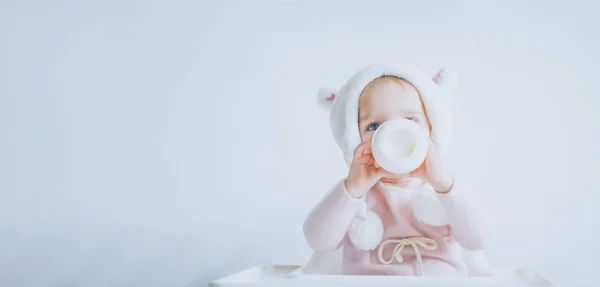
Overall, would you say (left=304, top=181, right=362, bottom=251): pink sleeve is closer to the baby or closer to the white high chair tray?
the baby

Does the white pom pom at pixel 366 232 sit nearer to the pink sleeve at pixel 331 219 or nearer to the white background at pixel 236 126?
the pink sleeve at pixel 331 219

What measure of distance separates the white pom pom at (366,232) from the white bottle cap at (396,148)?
0.49 feet

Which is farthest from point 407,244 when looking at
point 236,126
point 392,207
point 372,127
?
point 236,126

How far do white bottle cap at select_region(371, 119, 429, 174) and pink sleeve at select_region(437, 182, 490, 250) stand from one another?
0.09 meters

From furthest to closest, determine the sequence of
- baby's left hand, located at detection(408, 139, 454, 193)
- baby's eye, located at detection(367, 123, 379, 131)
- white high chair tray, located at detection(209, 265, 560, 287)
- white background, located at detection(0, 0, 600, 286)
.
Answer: white background, located at detection(0, 0, 600, 286), baby's eye, located at detection(367, 123, 379, 131), baby's left hand, located at detection(408, 139, 454, 193), white high chair tray, located at detection(209, 265, 560, 287)

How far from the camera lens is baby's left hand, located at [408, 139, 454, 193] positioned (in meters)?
0.89

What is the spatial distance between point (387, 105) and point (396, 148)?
0.13 meters

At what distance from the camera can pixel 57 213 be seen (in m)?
1.50

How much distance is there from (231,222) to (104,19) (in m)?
0.54

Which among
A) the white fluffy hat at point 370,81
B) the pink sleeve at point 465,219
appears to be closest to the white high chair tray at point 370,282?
the pink sleeve at point 465,219

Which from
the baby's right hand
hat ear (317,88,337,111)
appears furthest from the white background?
the baby's right hand

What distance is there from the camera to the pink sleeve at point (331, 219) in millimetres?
943

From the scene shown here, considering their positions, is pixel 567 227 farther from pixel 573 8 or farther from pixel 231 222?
pixel 231 222

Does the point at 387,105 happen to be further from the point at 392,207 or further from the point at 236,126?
the point at 236,126
